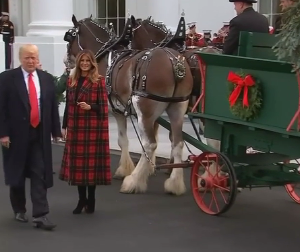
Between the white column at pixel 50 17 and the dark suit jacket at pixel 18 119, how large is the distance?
9.93 m

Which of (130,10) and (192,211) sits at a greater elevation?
(130,10)

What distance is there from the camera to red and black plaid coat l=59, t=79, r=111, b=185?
654cm

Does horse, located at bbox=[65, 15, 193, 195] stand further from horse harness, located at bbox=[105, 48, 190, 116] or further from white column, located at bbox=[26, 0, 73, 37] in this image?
white column, located at bbox=[26, 0, 73, 37]

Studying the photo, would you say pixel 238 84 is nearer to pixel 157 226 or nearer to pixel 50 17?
pixel 157 226

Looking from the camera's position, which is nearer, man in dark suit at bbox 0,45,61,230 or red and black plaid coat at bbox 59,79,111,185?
man in dark suit at bbox 0,45,61,230

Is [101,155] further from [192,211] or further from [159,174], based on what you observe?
[159,174]

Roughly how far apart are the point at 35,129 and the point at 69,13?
10598 mm

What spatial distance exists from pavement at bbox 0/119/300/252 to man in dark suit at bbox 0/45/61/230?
1.18 ft

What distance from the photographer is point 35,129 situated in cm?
616

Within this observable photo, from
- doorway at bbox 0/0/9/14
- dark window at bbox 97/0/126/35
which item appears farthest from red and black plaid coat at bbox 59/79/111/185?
doorway at bbox 0/0/9/14

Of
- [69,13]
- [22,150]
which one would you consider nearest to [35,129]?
[22,150]

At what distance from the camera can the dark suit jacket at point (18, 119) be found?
6082 millimetres

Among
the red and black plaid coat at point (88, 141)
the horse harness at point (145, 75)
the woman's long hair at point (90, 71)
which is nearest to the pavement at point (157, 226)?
the red and black plaid coat at point (88, 141)

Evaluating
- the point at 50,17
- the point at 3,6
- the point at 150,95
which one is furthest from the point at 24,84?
the point at 3,6
